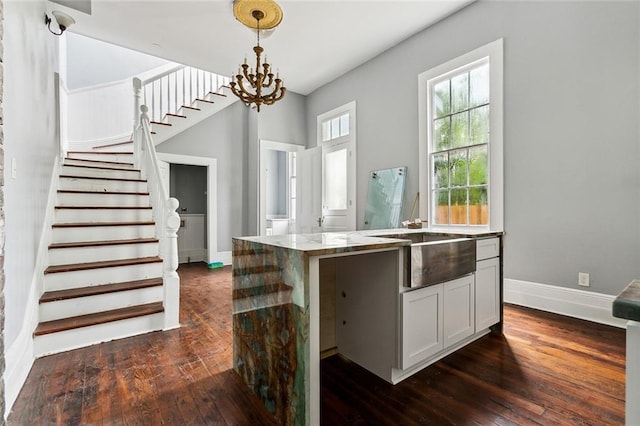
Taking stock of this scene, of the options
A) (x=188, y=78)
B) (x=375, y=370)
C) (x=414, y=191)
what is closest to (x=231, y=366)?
(x=375, y=370)

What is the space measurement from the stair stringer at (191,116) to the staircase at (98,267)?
4.28 feet

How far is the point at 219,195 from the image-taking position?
A: 571 centimetres

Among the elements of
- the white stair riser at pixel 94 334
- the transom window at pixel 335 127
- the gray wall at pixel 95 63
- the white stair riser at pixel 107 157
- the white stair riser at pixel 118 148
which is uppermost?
the gray wall at pixel 95 63

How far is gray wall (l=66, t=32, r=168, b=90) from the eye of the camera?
210 inches

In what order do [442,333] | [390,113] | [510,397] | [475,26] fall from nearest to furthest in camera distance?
[510,397]
[442,333]
[475,26]
[390,113]

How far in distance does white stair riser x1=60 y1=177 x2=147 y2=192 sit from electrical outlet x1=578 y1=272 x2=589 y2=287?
15.8 feet

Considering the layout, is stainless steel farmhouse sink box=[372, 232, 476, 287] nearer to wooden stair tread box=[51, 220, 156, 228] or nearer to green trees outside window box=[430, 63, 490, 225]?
green trees outside window box=[430, 63, 490, 225]

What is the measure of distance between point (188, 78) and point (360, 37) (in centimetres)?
331

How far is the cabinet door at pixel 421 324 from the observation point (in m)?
1.69

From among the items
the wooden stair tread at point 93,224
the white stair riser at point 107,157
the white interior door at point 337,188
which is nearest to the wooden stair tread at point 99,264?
the wooden stair tread at point 93,224

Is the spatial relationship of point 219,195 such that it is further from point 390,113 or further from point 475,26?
point 475,26

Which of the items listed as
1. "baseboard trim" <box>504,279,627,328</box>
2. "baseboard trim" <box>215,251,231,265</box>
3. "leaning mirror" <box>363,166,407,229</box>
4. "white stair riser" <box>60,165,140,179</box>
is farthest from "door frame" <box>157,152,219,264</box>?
"baseboard trim" <box>504,279,627,328</box>

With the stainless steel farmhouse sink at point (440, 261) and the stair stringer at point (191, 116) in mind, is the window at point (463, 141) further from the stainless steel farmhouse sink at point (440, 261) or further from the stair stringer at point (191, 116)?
the stair stringer at point (191, 116)

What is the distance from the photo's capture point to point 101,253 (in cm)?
291
